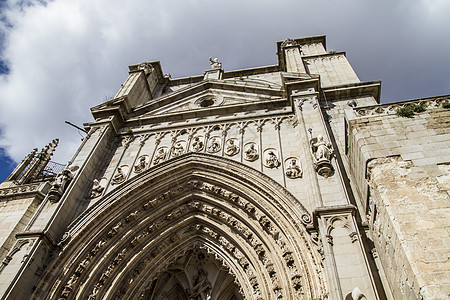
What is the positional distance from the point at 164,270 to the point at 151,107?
22.7 feet

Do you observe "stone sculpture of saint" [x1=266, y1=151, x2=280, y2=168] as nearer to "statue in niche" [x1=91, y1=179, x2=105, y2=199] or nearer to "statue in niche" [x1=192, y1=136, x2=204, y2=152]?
"statue in niche" [x1=192, y1=136, x2=204, y2=152]

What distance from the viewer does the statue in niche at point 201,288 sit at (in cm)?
1001

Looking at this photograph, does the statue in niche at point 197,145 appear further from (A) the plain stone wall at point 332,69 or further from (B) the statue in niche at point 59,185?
(A) the plain stone wall at point 332,69

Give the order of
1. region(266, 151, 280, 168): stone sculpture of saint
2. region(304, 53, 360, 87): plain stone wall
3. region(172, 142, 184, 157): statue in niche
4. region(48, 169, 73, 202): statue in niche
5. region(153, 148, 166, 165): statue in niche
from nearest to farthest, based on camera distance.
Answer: region(48, 169, 73, 202): statue in niche
region(266, 151, 280, 168): stone sculpture of saint
region(153, 148, 166, 165): statue in niche
region(172, 142, 184, 157): statue in niche
region(304, 53, 360, 87): plain stone wall

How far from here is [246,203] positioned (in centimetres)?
942

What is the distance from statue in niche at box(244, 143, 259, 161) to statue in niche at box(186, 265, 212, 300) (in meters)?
3.59

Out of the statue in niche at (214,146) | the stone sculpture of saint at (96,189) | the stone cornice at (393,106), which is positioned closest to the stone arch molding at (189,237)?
the statue in niche at (214,146)

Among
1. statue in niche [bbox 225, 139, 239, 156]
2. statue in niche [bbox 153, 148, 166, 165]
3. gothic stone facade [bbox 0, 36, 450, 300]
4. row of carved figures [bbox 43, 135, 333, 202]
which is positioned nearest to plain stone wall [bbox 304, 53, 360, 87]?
gothic stone facade [bbox 0, 36, 450, 300]

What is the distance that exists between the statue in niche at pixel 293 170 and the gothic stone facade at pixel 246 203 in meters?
0.03

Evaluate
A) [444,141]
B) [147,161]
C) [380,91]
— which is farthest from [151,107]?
[444,141]

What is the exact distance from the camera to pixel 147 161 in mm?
11555

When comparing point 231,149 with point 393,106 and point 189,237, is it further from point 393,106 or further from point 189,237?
point 393,106

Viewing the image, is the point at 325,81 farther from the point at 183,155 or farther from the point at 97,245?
the point at 97,245

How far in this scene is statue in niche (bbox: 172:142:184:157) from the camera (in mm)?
11570
